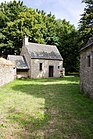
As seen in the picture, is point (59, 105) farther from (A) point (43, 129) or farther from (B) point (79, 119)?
(A) point (43, 129)

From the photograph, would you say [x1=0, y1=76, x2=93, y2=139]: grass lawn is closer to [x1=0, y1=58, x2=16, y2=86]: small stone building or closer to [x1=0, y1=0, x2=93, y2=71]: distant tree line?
[x1=0, y1=58, x2=16, y2=86]: small stone building

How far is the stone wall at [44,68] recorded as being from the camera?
29.0 meters

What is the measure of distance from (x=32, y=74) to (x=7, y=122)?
2210 centimetres

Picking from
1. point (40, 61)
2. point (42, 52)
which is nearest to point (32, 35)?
point (42, 52)

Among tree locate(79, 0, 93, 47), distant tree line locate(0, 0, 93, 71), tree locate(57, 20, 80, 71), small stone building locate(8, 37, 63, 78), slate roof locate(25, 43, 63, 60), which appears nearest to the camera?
tree locate(79, 0, 93, 47)

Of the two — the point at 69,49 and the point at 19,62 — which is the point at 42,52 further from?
the point at 69,49

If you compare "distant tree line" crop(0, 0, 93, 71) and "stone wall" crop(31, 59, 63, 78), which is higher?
"distant tree line" crop(0, 0, 93, 71)

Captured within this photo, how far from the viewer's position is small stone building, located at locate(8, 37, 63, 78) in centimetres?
2889

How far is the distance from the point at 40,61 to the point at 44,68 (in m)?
1.38

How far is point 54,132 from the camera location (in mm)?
5879

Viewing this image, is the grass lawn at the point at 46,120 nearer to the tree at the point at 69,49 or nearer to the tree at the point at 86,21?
the tree at the point at 86,21

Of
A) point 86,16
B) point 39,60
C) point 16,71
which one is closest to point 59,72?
point 39,60

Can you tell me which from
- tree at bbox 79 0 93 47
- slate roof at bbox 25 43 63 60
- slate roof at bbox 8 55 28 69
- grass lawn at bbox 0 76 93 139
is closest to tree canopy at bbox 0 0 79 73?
slate roof at bbox 25 43 63 60

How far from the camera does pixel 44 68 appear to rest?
30125mm
